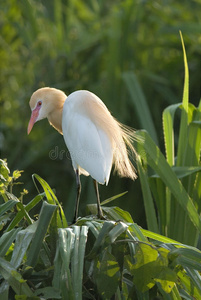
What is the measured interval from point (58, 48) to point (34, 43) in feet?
0.96

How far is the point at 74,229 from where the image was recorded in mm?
1286

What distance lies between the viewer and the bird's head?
194cm

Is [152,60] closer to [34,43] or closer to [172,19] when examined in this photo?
[172,19]

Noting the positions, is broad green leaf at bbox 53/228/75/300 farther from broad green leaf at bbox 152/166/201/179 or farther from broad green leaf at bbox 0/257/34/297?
broad green leaf at bbox 152/166/201/179

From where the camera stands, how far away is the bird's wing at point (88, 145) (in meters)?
1.70

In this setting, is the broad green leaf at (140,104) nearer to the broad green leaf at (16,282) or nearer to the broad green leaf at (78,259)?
the broad green leaf at (78,259)

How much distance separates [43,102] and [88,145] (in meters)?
0.28

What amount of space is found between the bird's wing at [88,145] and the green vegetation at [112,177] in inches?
4.2

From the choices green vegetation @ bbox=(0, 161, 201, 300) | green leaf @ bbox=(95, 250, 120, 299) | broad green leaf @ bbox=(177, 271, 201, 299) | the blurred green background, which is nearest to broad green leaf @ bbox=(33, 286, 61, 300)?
green vegetation @ bbox=(0, 161, 201, 300)

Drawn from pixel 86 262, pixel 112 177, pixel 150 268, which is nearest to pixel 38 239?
pixel 86 262

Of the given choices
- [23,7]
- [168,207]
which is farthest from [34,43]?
[168,207]

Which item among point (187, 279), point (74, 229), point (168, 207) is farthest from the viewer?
point (168, 207)

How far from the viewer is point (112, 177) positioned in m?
2.79

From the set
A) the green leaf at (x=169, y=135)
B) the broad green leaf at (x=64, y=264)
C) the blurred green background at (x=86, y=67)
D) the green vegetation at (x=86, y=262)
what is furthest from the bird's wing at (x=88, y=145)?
the blurred green background at (x=86, y=67)
